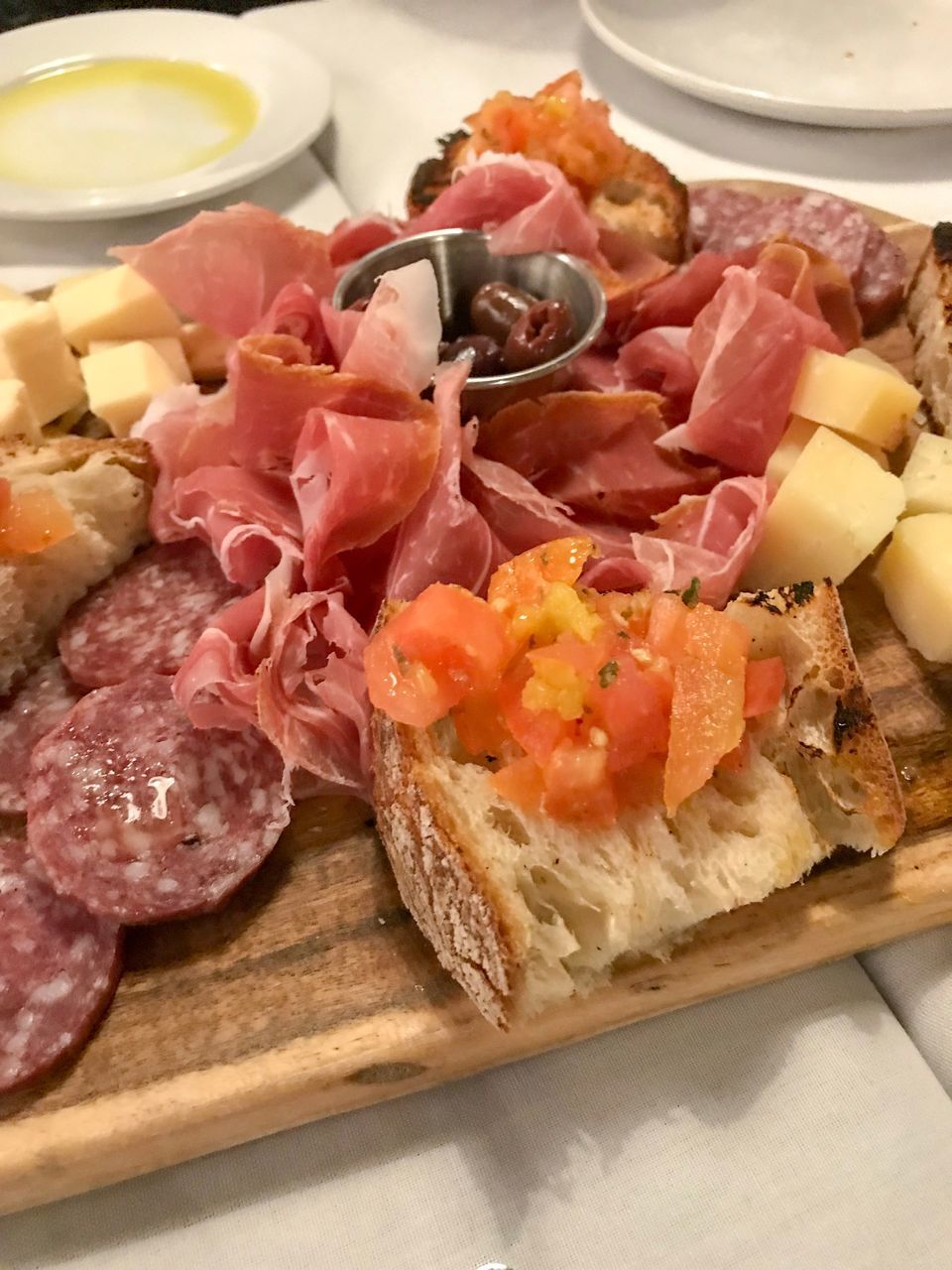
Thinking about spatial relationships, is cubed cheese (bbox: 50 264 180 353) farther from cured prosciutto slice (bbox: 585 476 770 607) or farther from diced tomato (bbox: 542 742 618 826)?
diced tomato (bbox: 542 742 618 826)

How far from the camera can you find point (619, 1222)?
1229mm

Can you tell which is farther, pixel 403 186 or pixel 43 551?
pixel 403 186

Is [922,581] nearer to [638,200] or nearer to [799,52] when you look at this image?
[638,200]

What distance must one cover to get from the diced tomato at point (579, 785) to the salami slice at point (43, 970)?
0.66m

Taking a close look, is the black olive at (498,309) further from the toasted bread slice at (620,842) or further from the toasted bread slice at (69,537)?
the toasted bread slice at (620,842)

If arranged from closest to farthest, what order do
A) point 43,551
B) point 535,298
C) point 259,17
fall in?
point 43,551 < point 535,298 < point 259,17

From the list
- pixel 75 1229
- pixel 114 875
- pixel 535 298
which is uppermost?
pixel 535 298

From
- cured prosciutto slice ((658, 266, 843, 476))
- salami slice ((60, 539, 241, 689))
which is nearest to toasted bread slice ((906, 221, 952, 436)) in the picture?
cured prosciutto slice ((658, 266, 843, 476))

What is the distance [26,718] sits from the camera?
64.7 inches

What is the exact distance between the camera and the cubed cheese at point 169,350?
2.16m

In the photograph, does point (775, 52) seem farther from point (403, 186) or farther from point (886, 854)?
point (886, 854)

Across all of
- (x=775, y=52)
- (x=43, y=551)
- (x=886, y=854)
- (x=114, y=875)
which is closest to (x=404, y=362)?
(x=43, y=551)

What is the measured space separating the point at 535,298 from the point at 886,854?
1.29 meters

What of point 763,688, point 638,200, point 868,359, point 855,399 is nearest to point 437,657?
point 763,688
